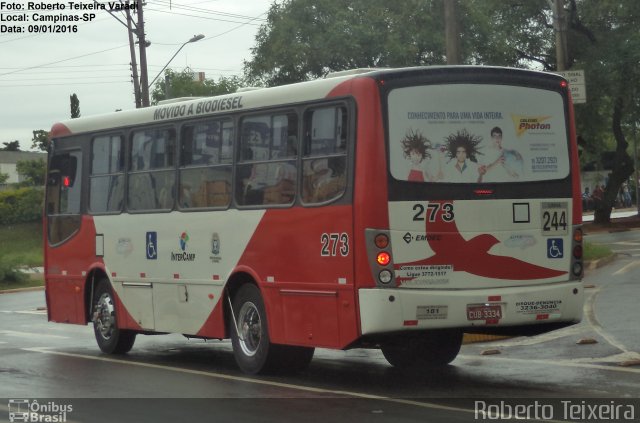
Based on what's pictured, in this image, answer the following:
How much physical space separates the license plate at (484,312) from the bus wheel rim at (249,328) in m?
2.61

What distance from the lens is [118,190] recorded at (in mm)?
16781

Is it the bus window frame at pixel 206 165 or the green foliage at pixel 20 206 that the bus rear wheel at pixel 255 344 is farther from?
the green foliage at pixel 20 206

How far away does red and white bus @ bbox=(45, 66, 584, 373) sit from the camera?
12.1 m

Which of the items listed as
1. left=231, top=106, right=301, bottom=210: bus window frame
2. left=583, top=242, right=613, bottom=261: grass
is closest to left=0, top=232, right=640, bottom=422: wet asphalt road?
left=231, top=106, right=301, bottom=210: bus window frame

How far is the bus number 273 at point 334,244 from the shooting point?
40.1 feet

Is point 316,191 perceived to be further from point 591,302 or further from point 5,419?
point 591,302

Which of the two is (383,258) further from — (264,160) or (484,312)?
(264,160)

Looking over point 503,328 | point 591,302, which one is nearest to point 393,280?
point 503,328

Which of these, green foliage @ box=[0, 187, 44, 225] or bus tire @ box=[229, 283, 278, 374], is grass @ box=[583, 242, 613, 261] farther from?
green foliage @ box=[0, 187, 44, 225]

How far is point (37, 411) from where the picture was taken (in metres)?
11.0

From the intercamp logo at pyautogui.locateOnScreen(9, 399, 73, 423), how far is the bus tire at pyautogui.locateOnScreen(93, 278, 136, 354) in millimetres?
4948

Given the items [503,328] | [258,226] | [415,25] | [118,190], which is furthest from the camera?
[415,25]

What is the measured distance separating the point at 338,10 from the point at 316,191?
41.7 m

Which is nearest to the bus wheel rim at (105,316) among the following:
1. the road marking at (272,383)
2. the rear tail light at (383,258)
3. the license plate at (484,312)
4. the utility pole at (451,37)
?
the road marking at (272,383)
